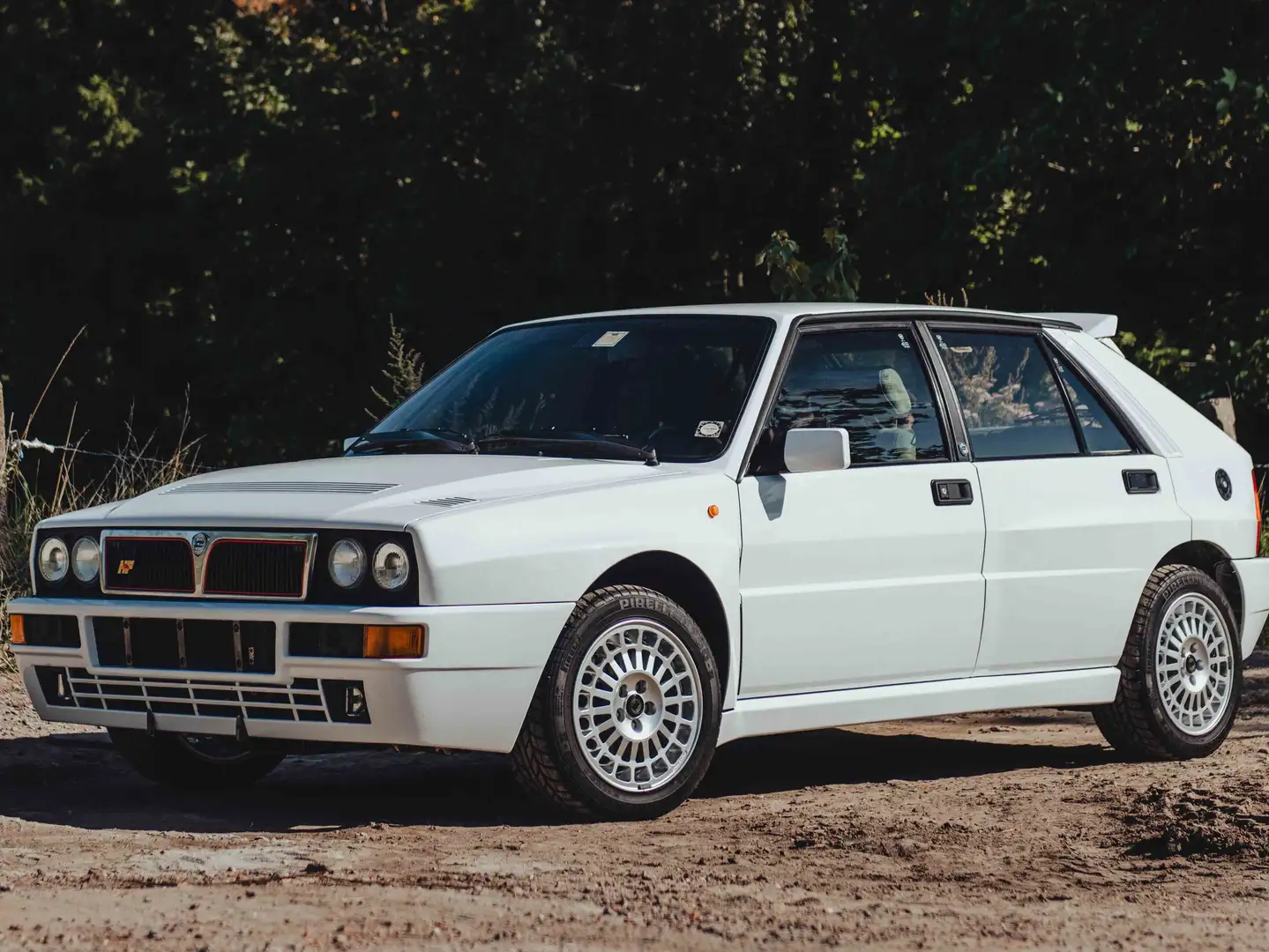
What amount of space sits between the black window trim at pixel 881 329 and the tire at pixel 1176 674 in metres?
1.16

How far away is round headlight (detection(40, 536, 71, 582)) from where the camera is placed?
274 inches

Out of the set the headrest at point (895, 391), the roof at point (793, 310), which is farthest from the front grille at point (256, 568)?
the headrest at point (895, 391)

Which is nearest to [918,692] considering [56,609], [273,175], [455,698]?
[455,698]

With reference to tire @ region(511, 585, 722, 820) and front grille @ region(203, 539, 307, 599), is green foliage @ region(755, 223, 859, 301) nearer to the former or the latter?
tire @ region(511, 585, 722, 820)

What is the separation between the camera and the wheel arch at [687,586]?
22.3ft

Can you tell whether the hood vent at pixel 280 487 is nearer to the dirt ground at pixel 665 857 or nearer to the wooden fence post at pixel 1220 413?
the dirt ground at pixel 665 857

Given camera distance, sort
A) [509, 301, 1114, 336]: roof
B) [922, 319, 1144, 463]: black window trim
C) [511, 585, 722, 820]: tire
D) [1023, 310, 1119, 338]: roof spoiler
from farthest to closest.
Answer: [1023, 310, 1119, 338]: roof spoiler, [922, 319, 1144, 463]: black window trim, [509, 301, 1114, 336]: roof, [511, 585, 722, 820]: tire

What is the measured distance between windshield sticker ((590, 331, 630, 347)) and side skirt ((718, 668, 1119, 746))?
138 cm

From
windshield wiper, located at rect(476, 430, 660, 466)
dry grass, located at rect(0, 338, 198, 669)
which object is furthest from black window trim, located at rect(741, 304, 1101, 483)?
dry grass, located at rect(0, 338, 198, 669)

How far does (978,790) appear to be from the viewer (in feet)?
24.7

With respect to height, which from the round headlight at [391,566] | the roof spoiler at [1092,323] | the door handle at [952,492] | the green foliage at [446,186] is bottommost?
the round headlight at [391,566]

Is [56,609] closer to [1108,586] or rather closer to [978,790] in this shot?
[978,790]

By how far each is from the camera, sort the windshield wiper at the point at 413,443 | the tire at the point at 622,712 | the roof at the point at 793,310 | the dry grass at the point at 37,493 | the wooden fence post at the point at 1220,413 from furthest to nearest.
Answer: the wooden fence post at the point at 1220,413 → the dry grass at the point at 37,493 → the roof at the point at 793,310 → the windshield wiper at the point at 413,443 → the tire at the point at 622,712

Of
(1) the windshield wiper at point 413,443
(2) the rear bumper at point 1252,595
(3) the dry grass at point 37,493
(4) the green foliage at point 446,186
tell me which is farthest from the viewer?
(4) the green foliage at point 446,186
